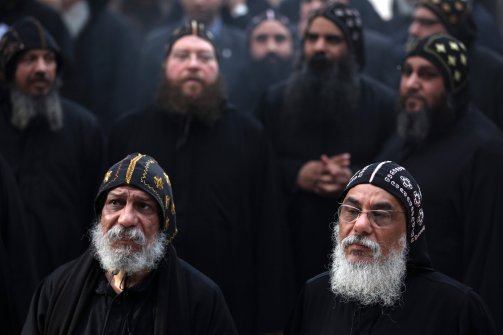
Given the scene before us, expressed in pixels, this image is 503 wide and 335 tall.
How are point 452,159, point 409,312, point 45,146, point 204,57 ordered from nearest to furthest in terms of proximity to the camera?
1. point 409,312
2. point 452,159
3. point 45,146
4. point 204,57

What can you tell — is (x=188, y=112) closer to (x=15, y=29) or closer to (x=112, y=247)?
(x=15, y=29)

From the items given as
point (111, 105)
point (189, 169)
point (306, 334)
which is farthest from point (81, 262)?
point (111, 105)

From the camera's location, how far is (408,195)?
6.12 meters

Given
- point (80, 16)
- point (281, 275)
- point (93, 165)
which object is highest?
point (80, 16)

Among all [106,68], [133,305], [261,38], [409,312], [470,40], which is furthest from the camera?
[261,38]

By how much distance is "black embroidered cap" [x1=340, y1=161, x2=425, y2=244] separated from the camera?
6.12m

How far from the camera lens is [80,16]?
11.2 metres

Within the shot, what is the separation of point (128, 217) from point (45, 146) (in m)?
2.60

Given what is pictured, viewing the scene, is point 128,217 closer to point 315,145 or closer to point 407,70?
point 407,70

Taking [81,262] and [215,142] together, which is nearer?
[81,262]

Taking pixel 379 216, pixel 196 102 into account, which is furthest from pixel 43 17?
pixel 379 216

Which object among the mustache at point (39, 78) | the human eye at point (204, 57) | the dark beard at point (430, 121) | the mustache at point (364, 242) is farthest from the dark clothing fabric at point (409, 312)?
the mustache at point (39, 78)

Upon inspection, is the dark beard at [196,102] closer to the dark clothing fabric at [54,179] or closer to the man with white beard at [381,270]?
the dark clothing fabric at [54,179]

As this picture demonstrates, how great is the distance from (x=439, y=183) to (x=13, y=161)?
2.97 meters
